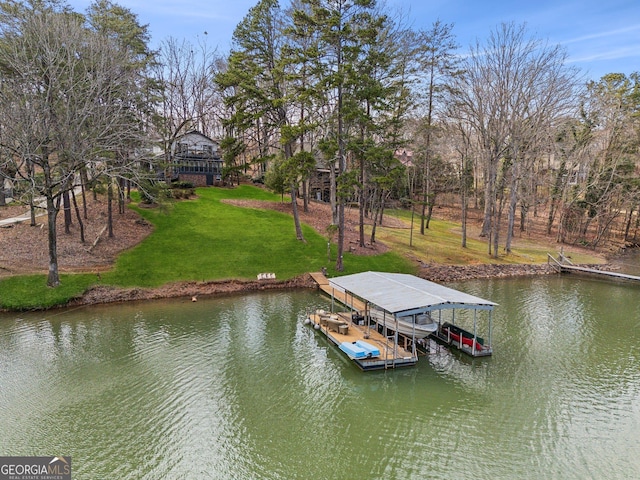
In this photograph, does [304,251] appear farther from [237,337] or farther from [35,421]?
[35,421]

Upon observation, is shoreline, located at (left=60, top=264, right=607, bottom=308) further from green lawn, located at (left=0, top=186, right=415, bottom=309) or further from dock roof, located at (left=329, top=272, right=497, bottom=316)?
dock roof, located at (left=329, top=272, right=497, bottom=316)

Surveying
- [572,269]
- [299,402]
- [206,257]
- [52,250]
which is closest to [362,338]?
[299,402]

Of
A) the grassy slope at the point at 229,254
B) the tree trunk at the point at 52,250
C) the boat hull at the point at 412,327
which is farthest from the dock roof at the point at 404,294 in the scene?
the tree trunk at the point at 52,250

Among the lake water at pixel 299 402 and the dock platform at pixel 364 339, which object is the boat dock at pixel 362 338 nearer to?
the dock platform at pixel 364 339

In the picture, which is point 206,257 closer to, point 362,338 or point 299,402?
point 362,338

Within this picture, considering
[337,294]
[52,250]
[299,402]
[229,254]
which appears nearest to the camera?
[299,402]

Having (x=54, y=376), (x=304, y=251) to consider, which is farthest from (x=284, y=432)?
(x=304, y=251)

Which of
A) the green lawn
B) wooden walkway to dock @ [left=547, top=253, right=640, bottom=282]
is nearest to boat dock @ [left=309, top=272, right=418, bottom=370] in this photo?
the green lawn
